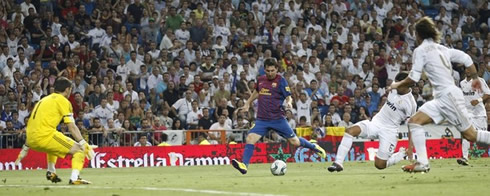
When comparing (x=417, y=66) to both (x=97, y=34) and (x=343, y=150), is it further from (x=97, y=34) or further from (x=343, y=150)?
(x=97, y=34)

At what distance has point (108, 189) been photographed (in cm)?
1417

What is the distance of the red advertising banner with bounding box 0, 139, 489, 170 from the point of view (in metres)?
26.5

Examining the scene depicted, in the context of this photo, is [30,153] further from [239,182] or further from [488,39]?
[488,39]

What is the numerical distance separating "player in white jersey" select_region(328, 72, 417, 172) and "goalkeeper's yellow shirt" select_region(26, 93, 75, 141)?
5154mm

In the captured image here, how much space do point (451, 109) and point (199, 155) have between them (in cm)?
1369

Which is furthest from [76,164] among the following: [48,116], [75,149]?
[48,116]

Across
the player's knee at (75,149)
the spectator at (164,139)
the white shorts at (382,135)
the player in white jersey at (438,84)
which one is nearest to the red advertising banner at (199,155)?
the spectator at (164,139)

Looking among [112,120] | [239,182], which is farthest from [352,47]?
[239,182]

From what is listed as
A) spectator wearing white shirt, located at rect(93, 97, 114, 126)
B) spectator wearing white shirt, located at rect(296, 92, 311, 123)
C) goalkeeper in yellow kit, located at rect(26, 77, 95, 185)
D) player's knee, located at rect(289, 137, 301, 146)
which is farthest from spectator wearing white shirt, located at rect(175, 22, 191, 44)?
goalkeeper in yellow kit, located at rect(26, 77, 95, 185)

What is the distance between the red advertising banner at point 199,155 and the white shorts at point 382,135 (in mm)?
8927

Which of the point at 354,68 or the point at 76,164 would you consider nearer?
the point at 76,164

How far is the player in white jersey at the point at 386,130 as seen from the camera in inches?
716

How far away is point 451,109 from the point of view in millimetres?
14734

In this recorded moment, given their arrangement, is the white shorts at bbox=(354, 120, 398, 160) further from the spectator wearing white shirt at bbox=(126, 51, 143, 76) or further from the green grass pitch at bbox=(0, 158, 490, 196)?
the spectator wearing white shirt at bbox=(126, 51, 143, 76)
